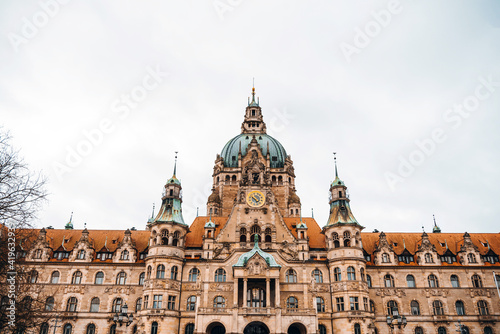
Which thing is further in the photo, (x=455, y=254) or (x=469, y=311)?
(x=455, y=254)

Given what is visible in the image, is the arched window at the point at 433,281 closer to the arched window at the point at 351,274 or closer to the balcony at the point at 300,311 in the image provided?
the arched window at the point at 351,274

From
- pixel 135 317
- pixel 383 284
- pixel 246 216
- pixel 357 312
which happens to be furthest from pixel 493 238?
pixel 135 317

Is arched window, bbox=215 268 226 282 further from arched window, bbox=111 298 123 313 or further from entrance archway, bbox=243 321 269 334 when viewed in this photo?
arched window, bbox=111 298 123 313

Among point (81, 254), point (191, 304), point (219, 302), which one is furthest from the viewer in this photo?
point (81, 254)

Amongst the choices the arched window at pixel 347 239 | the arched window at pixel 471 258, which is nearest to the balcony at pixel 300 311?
the arched window at pixel 347 239

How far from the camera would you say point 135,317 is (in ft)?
162

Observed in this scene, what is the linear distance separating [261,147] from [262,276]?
32024 mm

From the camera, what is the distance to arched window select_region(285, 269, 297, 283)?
166ft

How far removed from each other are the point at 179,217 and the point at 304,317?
21.2 metres

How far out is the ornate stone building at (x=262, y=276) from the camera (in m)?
47.5

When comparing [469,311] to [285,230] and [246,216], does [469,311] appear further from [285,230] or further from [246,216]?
[246,216]

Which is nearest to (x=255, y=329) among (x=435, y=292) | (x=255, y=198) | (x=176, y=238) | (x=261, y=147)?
(x=176, y=238)

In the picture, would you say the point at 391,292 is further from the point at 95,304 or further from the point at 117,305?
the point at 95,304

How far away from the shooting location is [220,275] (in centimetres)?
5072
